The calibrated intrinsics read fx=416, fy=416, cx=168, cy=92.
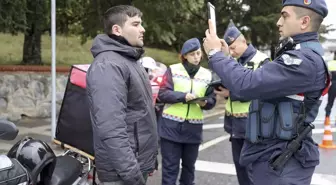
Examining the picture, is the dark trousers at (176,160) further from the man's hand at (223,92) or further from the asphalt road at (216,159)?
the asphalt road at (216,159)

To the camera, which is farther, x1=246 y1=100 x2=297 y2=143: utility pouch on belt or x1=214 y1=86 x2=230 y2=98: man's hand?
x1=214 y1=86 x2=230 y2=98: man's hand

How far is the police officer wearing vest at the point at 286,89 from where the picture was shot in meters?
2.29

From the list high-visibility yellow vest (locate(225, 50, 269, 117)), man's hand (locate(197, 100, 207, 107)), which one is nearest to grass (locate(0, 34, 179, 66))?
man's hand (locate(197, 100, 207, 107))

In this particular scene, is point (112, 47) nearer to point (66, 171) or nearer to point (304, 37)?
point (66, 171)

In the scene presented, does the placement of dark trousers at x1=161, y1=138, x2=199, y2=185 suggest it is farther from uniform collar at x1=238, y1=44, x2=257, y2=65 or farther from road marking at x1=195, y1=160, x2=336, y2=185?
road marking at x1=195, y1=160, x2=336, y2=185

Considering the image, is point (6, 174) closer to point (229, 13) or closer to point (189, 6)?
point (189, 6)

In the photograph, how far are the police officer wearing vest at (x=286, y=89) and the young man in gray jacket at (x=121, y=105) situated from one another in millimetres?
585

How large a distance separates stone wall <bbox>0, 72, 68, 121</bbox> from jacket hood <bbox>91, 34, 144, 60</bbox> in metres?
6.92

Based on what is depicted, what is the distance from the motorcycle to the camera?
2.28m

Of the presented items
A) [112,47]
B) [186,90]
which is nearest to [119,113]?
[112,47]

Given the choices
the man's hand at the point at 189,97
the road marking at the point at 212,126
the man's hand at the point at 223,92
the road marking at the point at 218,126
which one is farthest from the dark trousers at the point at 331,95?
the man's hand at the point at 223,92

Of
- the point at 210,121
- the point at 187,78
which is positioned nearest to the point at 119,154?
the point at 187,78

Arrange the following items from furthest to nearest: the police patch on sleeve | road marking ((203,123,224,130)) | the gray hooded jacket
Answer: road marking ((203,123,224,130)) → the gray hooded jacket → the police patch on sleeve

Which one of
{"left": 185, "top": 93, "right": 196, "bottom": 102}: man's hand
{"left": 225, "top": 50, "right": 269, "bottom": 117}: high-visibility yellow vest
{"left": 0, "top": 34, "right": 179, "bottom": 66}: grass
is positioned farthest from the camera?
{"left": 0, "top": 34, "right": 179, "bottom": 66}: grass
